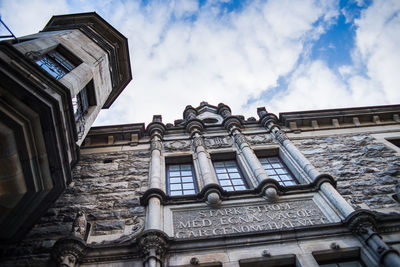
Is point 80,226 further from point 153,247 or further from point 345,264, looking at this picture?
point 345,264

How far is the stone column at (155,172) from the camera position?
237 inches

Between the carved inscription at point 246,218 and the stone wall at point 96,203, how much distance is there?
3.49 ft

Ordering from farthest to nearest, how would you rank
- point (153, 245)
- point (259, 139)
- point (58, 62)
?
point (259, 139)
point (58, 62)
point (153, 245)

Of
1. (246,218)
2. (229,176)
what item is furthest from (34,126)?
(229,176)

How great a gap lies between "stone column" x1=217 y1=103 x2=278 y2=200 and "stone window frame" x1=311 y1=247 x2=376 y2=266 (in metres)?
1.62

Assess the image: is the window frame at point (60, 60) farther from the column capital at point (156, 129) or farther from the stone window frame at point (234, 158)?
the stone window frame at point (234, 158)

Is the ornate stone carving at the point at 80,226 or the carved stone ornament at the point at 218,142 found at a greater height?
the carved stone ornament at the point at 218,142

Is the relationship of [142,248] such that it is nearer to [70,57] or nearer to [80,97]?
[80,97]

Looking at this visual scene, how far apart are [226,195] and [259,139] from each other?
3656 millimetres

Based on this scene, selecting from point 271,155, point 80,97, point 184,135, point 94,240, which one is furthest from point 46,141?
point 271,155

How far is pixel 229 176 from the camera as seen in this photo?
831 centimetres

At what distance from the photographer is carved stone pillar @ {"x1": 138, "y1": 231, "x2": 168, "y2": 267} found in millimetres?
4938

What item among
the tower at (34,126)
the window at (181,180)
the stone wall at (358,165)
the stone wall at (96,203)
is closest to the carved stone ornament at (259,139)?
the stone wall at (358,165)

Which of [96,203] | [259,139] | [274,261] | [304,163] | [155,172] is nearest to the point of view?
[274,261]
